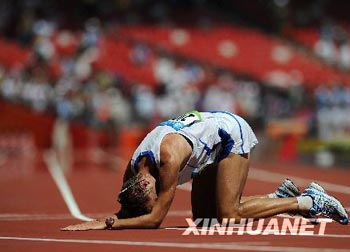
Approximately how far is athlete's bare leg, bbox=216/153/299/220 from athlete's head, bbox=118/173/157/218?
690mm

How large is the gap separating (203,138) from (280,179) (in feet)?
26.9

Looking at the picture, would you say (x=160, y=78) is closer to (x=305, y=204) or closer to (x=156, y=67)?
(x=156, y=67)

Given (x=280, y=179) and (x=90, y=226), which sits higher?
(x=280, y=179)

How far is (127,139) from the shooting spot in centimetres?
2950

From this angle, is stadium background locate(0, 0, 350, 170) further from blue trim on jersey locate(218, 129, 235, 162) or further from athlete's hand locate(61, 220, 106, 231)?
athlete's hand locate(61, 220, 106, 231)

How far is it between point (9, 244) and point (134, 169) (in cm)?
136

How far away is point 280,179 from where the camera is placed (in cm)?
1656

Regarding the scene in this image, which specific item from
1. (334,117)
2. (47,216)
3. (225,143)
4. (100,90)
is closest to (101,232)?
(225,143)

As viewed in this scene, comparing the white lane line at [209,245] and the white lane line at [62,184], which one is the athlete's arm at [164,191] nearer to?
the white lane line at [209,245]

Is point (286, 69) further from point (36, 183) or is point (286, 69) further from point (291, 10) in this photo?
point (36, 183)

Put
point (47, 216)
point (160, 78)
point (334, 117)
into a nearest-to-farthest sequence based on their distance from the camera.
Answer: point (47, 216) → point (334, 117) → point (160, 78)

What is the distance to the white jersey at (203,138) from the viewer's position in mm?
8469

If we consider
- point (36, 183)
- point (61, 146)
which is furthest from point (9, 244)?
point (61, 146)

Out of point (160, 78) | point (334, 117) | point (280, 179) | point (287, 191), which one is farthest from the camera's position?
point (160, 78)
